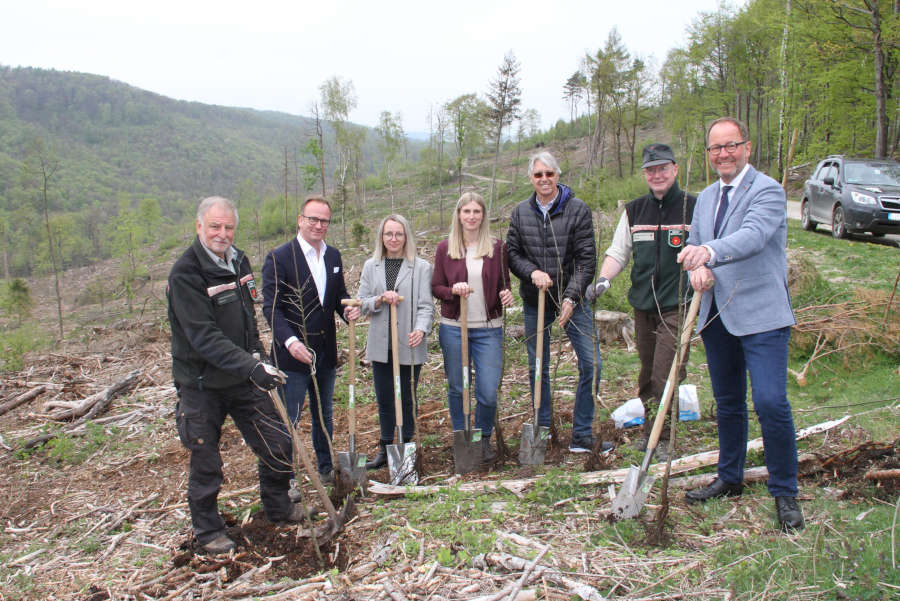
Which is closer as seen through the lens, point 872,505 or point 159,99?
point 872,505

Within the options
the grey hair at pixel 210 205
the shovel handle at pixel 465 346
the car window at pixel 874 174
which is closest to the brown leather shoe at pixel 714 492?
the shovel handle at pixel 465 346

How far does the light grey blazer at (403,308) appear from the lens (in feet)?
13.8

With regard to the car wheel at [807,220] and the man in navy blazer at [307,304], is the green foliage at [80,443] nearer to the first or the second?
the man in navy blazer at [307,304]

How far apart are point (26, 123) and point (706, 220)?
425 feet

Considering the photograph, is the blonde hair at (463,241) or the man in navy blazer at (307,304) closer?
the man in navy blazer at (307,304)

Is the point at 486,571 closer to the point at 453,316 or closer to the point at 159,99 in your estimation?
the point at 453,316

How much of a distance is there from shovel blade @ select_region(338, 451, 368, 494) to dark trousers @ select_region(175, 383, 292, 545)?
1.48ft

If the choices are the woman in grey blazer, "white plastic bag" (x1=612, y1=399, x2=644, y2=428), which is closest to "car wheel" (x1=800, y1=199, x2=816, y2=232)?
"white plastic bag" (x1=612, y1=399, x2=644, y2=428)

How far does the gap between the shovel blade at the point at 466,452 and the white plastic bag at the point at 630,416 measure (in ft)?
4.56

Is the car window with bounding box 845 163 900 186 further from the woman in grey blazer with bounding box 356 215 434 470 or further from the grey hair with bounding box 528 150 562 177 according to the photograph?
the woman in grey blazer with bounding box 356 215 434 470

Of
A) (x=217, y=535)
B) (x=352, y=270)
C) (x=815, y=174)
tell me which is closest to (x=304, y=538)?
(x=217, y=535)

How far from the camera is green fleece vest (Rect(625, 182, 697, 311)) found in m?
3.72

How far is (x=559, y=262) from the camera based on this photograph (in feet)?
12.6

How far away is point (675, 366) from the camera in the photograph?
2.77 meters
